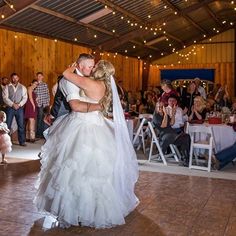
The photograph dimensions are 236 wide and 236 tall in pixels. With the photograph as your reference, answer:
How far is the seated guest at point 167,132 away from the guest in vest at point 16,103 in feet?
10.2

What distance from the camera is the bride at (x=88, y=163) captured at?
10.9 feet

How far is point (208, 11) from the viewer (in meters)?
14.2

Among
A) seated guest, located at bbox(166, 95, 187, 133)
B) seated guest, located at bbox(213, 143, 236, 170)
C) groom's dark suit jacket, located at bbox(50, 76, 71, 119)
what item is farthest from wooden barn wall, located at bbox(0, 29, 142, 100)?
groom's dark suit jacket, located at bbox(50, 76, 71, 119)

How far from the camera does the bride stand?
333 cm

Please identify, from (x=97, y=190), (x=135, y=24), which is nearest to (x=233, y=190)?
(x=97, y=190)

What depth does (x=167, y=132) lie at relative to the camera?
6695 mm

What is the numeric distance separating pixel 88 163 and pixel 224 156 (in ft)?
11.0

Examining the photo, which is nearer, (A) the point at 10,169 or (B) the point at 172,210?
(B) the point at 172,210

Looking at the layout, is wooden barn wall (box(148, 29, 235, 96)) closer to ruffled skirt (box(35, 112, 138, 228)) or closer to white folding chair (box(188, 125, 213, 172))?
white folding chair (box(188, 125, 213, 172))

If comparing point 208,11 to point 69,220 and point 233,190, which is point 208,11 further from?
point 69,220

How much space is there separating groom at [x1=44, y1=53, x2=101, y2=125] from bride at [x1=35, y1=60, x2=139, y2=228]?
0.23 feet

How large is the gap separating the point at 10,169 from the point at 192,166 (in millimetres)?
2752

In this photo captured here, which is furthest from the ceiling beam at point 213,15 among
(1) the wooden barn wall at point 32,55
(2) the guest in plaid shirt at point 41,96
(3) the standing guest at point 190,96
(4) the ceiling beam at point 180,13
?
(2) the guest in plaid shirt at point 41,96

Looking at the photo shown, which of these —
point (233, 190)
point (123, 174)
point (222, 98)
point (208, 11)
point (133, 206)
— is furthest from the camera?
point (208, 11)
